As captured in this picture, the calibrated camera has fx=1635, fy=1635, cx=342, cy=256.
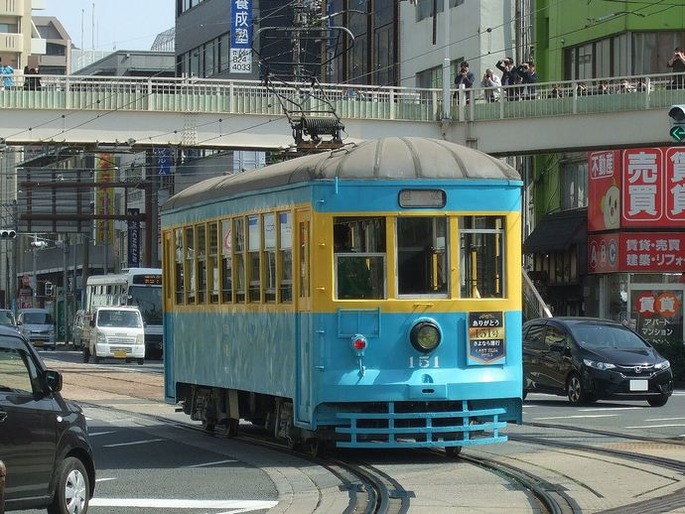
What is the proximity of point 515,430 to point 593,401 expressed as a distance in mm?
6875

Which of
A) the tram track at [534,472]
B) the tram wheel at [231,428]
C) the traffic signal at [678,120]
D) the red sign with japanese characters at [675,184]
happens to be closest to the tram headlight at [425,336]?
the tram track at [534,472]

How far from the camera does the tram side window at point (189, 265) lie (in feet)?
61.4

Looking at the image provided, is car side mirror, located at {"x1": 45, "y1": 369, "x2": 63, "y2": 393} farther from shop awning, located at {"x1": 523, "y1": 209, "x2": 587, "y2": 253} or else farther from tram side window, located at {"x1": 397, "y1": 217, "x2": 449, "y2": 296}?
shop awning, located at {"x1": 523, "y1": 209, "x2": 587, "y2": 253}

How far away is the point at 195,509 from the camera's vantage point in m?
12.1

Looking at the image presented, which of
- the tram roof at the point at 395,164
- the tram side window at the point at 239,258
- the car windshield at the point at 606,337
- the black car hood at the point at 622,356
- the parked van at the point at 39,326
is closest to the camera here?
the tram roof at the point at 395,164

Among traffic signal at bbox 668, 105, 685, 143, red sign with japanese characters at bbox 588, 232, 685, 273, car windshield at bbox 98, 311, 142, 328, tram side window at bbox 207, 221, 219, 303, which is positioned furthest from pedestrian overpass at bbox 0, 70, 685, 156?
tram side window at bbox 207, 221, 219, 303

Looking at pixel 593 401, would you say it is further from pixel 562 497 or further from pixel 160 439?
pixel 562 497

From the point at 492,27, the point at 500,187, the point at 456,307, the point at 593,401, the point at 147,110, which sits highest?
the point at 492,27

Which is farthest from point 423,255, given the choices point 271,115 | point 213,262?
point 271,115

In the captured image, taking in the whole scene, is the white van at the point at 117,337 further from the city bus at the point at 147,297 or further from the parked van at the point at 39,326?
the parked van at the point at 39,326

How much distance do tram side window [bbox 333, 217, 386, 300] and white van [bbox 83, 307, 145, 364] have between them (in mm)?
34001

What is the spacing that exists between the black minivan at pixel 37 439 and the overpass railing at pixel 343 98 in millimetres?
25558

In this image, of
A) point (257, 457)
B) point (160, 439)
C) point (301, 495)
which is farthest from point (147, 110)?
point (301, 495)

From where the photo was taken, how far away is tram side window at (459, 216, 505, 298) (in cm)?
1513
